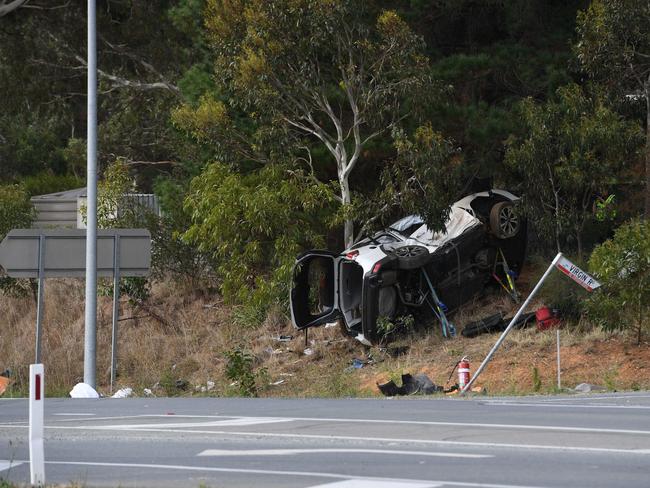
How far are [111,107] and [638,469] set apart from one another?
3944 cm

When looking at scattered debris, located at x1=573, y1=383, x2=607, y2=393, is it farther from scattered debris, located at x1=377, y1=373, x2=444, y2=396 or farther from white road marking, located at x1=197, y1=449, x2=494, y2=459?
white road marking, located at x1=197, y1=449, x2=494, y2=459

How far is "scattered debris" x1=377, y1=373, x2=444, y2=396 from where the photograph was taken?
2092cm

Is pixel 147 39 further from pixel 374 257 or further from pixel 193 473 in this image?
pixel 193 473

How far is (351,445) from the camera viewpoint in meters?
11.2

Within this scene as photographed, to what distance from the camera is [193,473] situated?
9930 millimetres

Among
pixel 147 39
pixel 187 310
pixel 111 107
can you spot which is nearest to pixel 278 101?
pixel 187 310

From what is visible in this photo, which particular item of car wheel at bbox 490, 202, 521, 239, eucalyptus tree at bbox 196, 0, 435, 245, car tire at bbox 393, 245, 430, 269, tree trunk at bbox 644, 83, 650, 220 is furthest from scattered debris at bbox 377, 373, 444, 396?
tree trunk at bbox 644, 83, 650, 220

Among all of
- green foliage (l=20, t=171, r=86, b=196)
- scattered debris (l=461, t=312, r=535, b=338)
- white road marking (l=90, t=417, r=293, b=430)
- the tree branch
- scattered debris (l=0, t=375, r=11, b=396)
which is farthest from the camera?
green foliage (l=20, t=171, r=86, b=196)

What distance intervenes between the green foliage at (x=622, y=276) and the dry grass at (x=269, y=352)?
90cm

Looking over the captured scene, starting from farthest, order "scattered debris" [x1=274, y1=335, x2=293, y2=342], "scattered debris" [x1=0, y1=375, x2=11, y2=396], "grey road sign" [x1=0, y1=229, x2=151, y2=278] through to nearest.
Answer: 1. "scattered debris" [x1=274, y1=335, x2=293, y2=342]
2. "scattered debris" [x1=0, y1=375, x2=11, y2=396]
3. "grey road sign" [x1=0, y1=229, x2=151, y2=278]

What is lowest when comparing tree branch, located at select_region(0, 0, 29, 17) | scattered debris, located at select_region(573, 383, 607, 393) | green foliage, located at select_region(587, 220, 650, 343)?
scattered debris, located at select_region(573, 383, 607, 393)


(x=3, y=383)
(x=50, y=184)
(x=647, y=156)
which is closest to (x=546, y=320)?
(x=647, y=156)

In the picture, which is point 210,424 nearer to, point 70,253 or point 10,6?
point 70,253

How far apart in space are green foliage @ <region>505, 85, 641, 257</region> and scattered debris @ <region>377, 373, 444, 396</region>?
23.3ft
